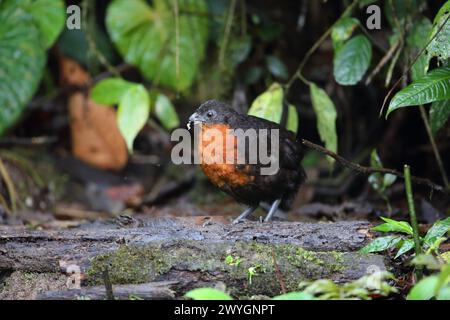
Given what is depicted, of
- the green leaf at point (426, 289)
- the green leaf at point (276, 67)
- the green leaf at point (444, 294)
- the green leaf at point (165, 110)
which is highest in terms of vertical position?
the green leaf at point (276, 67)

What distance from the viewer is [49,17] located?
5.36 meters

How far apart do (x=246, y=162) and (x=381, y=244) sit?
1.19 meters

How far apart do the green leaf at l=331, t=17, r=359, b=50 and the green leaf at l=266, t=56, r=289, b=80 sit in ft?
4.01

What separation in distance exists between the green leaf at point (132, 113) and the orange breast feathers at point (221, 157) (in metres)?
0.77

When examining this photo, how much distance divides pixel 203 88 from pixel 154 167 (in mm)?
1116

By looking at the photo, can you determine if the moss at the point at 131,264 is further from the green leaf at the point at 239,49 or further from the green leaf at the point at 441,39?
the green leaf at the point at 239,49

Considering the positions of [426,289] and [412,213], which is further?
[412,213]

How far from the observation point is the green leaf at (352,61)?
170 inches

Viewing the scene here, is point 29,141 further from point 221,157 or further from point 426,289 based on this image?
point 426,289

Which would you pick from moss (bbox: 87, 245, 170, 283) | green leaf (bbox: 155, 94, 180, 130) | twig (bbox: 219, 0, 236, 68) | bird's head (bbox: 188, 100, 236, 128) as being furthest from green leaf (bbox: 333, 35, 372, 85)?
moss (bbox: 87, 245, 170, 283)

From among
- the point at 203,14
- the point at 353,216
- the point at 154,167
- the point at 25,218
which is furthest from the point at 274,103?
the point at 154,167

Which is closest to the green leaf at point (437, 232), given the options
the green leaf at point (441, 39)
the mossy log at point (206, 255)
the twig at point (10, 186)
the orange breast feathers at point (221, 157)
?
the mossy log at point (206, 255)

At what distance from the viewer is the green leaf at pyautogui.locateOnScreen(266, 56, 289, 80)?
5660mm

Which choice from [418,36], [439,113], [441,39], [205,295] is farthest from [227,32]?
[205,295]
